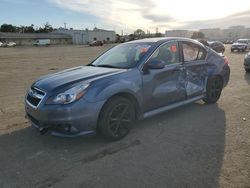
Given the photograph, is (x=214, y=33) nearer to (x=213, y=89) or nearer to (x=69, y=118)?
(x=213, y=89)

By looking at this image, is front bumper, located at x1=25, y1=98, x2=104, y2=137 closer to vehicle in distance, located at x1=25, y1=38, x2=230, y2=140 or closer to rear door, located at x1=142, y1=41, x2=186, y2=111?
vehicle in distance, located at x1=25, y1=38, x2=230, y2=140

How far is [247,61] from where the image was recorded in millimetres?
12633

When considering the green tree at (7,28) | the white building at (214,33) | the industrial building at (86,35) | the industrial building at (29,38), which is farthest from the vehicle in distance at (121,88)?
the white building at (214,33)

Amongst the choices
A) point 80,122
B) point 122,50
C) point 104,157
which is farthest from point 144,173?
point 122,50

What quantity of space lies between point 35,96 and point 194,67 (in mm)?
3325

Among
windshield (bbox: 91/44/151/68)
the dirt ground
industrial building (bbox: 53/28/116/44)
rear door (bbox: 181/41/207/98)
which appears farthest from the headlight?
industrial building (bbox: 53/28/116/44)

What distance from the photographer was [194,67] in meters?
6.11

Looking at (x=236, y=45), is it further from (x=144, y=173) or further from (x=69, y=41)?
(x=69, y=41)

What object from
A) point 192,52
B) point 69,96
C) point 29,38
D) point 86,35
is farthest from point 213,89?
point 86,35

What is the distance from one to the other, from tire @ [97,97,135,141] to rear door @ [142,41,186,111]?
0.42 metres

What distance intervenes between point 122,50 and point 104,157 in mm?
2496

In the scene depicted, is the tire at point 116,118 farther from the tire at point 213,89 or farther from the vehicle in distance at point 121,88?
the tire at point 213,89

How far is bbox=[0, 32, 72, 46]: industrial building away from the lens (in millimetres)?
98387

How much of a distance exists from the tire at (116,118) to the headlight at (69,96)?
0.46 m
